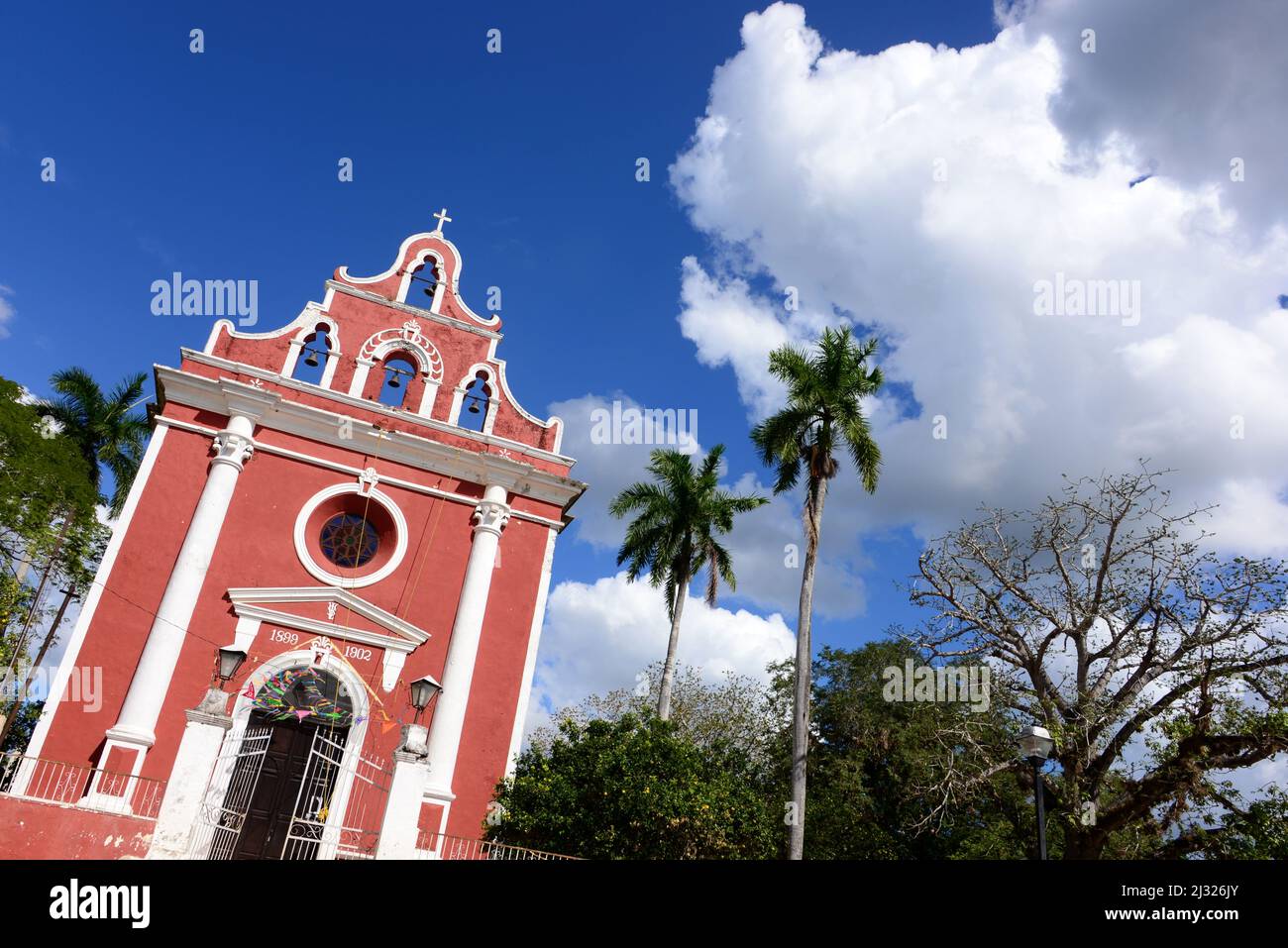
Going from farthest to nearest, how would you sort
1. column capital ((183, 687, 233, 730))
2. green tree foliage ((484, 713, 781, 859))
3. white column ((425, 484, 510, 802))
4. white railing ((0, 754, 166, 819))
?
white column ((425, 484, 510, 802))
green tree foliage ((484, 713, 781, 859))
white railing ((0, 754, 166, 819))
column capital ((183, 687, 233, 730))

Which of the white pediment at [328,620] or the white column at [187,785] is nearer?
the white column at [187,785]

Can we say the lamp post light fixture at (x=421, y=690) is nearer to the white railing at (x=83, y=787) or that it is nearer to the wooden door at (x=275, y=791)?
the wooden door at (x=275, y=791)

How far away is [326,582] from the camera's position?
14.9 meters

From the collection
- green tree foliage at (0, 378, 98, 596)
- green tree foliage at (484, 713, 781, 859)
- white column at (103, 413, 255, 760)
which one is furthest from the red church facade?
green tree foliage at (0, 378, 98, 596)

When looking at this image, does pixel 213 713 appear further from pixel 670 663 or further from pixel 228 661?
pixel 670 663

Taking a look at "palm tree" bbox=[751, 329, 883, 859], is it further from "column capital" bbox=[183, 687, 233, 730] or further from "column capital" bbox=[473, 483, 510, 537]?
"column capital" bbox=[183, 687, 233, 730]

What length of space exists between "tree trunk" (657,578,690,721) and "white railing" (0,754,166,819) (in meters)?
9.98

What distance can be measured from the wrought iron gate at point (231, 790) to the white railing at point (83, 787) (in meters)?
0.82

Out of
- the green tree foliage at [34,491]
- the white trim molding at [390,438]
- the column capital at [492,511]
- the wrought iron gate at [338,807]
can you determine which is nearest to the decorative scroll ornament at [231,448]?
the white trim molding at [390,438]

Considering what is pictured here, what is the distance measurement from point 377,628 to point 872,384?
37.3 ft

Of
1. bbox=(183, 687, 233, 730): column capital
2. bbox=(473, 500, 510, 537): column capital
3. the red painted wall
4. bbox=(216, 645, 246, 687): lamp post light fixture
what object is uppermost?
bbox=(473, 500, 510, 537): column capital

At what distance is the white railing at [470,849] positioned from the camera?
12.5m

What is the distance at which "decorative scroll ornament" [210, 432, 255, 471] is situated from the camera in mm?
14922
